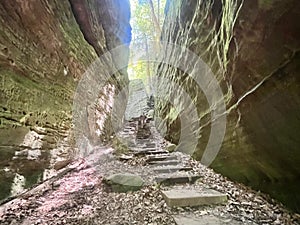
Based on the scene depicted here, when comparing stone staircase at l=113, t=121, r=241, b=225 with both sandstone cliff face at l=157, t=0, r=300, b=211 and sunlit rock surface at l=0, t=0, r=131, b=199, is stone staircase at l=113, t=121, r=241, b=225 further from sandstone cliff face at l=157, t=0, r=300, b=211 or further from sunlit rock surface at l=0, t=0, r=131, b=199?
sunlit rock surface at l=0, t=0, r=131, b=199

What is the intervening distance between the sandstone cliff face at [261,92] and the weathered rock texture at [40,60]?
2.64 meters

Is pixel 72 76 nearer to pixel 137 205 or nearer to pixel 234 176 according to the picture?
pixel 137 205

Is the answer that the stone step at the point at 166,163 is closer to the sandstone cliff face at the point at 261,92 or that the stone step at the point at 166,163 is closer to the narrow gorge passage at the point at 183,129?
the narrow gorge passage at the point at 183,129

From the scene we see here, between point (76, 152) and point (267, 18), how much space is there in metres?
3.98

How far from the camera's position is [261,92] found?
2213mm

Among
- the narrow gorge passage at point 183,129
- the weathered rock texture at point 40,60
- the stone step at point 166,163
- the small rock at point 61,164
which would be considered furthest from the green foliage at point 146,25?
the small rock at point 61,164

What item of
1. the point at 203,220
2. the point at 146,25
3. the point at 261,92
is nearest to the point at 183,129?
the point at 261,92

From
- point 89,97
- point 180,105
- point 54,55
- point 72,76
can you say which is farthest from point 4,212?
point 180,105

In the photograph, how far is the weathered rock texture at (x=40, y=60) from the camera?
2.61 meters

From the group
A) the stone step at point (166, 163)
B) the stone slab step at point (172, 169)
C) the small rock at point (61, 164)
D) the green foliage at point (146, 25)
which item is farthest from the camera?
the green foliage at point (146, 25)

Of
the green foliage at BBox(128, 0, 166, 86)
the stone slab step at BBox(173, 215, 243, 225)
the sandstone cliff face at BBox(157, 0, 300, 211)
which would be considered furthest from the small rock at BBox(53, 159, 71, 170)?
the green foliage at BBox(128, 0, 166, 86)

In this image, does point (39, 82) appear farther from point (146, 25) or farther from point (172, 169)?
point (146, 25)

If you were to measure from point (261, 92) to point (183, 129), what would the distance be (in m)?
3.24

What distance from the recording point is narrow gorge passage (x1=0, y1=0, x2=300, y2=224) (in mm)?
2059
